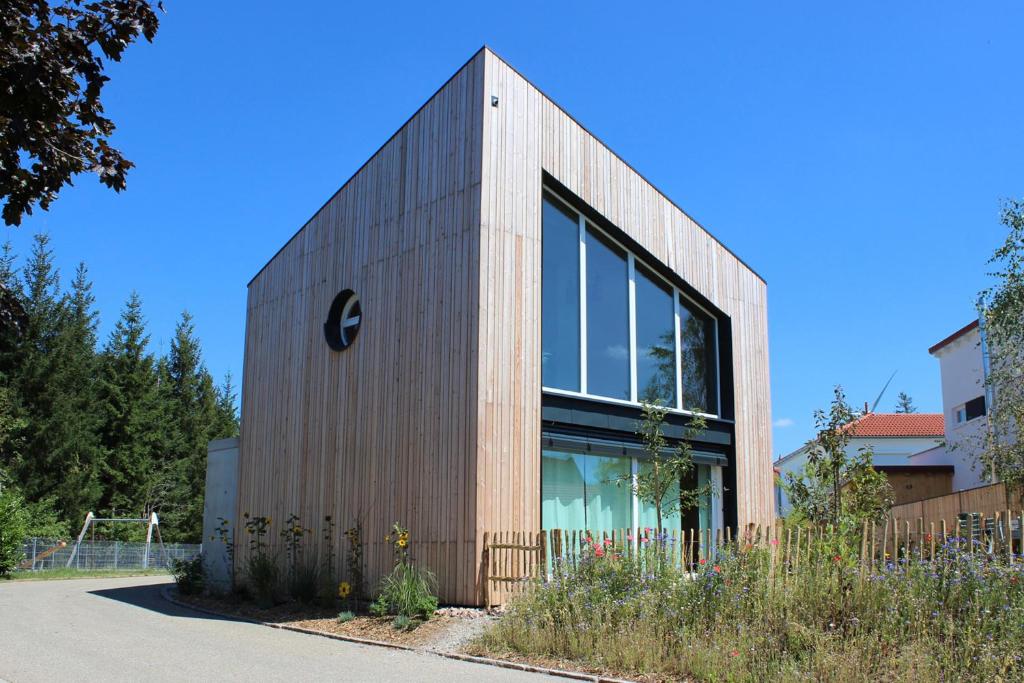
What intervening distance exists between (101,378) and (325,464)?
2759 centimetres

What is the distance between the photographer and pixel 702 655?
7801 mm

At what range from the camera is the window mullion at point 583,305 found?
46.7 ft

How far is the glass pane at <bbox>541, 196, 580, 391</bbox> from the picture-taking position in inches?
542

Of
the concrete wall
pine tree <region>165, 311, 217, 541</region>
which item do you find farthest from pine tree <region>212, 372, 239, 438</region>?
the concrete wall

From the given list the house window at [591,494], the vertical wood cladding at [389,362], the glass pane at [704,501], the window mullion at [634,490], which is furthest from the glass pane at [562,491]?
the glass pane at [704,501]

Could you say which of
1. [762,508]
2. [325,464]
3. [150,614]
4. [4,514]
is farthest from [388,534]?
[4,514]

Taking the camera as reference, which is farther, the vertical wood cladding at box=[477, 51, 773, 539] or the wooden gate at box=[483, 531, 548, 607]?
the vertical wood cladding at box=[477, 51, 773, 539]

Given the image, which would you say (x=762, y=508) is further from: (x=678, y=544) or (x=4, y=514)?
(x=4, y=514)

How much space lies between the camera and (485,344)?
484 inches

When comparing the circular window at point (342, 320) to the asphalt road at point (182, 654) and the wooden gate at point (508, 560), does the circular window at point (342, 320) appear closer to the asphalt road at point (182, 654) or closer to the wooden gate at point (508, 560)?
the asphalt road at point (182, 654)

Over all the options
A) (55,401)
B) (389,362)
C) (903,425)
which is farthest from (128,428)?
(903,425)

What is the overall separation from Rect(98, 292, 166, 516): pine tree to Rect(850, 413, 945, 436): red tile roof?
34808 mm

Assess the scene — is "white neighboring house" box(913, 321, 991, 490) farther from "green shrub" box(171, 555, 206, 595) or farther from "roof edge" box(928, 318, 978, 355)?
"green shrub" box(171, 555, 206, 595)

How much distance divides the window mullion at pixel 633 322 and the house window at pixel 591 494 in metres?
1.36
